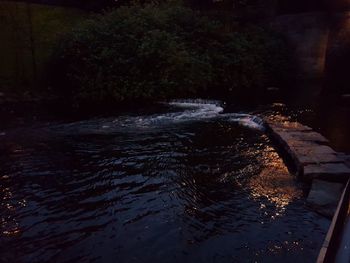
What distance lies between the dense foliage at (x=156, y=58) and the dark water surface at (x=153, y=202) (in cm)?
662

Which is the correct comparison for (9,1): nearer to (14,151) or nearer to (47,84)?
(47,84)

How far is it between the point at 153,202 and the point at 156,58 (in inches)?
475

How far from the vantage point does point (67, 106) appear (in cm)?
1766

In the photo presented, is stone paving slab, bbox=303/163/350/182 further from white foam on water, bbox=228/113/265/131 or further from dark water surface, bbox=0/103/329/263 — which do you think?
white foam on water, bbox=228/113/265/131

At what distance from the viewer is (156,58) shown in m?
18.3

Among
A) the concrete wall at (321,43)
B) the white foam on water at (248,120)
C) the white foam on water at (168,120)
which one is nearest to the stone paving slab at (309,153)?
the white foam on water at (248,120)

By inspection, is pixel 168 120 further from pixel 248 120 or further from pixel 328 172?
pixel 328 172

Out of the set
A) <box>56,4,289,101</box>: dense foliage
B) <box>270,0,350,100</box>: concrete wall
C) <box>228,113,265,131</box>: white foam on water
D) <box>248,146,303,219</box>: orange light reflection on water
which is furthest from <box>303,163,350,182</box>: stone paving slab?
<box>270,0,350,100</box>: concrete wall

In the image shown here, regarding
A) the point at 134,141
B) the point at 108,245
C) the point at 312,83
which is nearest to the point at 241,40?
the point at 312,83

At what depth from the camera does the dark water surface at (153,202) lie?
5.63 m

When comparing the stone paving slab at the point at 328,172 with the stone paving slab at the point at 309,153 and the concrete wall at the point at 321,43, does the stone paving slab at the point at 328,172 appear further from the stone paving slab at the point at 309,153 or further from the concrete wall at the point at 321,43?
the concrete wall at the point at 321,43

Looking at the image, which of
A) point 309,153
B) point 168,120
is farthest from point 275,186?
point 168,120

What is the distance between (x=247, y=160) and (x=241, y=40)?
14191 mm

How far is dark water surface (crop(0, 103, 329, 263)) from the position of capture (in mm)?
5629
